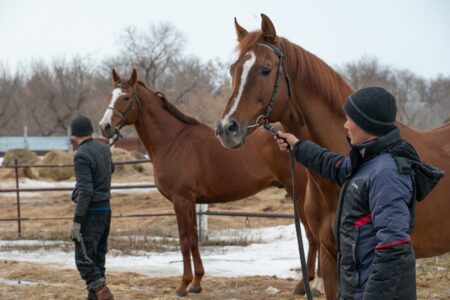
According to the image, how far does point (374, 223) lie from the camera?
88.8 inches

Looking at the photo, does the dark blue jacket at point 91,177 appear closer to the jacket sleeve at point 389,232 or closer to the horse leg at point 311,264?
Result: the horse leg at point 311,264

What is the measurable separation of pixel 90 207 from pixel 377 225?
3782 millimetres

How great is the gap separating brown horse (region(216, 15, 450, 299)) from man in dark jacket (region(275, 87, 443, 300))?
927mm

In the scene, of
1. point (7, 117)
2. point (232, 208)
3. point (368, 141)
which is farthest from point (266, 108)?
point (7, 117)

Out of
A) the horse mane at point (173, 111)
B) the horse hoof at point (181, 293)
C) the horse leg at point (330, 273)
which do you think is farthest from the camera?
the horse mane at point (173, 111)

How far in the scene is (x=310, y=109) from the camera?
3549mm

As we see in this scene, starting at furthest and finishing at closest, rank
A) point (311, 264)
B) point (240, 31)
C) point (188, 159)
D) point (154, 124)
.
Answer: point (154, 124) < point (188, 159) < point (311, 264) < point (240, 31)

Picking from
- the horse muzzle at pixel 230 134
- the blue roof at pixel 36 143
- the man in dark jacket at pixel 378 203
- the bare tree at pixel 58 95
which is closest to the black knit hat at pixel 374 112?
the man in dark jacket at pixel 378 203

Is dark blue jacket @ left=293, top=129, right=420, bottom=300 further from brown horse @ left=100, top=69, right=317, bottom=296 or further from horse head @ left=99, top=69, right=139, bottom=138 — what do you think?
horse head @ left=99, top=69, right=139, bottom=138

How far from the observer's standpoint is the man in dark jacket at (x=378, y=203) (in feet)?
7.20

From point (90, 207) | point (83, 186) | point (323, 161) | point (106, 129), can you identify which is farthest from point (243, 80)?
point (106, 129)

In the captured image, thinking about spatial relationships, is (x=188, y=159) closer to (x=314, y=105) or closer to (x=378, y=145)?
(x=314, y=105)

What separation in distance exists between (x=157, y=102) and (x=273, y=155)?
168 centimetres

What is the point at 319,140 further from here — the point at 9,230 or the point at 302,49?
the point at 9,230
